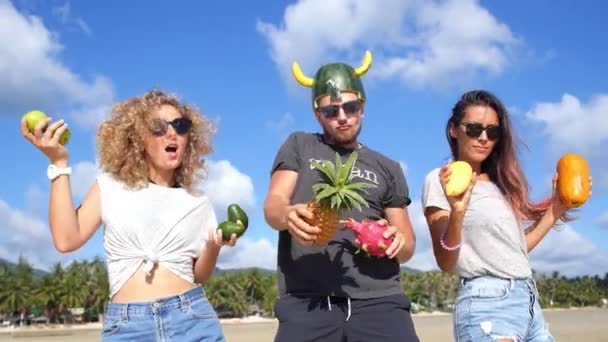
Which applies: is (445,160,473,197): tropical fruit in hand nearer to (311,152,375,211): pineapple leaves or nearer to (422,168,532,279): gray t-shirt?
(422,168,532,279): gray t-shirt

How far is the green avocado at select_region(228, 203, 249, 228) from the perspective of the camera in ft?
14.6

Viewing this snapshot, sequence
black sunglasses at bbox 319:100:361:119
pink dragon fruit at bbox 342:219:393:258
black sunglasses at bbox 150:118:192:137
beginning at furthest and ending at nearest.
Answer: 1. black sunglasses at bbox 150:118:192:137
2. black sunglasses at bbox 319:100:361:119
3. pink dragon fruit at bbox 342:219:393:258

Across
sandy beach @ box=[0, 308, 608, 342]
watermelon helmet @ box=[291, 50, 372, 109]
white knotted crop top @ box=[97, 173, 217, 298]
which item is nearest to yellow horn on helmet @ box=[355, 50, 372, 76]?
watermelon helmet @ box=[291, 50, 372, 109]

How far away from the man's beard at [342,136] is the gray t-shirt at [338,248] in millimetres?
55

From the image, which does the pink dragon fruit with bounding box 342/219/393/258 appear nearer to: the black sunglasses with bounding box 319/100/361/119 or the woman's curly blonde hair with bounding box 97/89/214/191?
the black sunglasses with bounding box 319/100/361/119

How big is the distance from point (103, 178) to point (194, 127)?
786 millimetres

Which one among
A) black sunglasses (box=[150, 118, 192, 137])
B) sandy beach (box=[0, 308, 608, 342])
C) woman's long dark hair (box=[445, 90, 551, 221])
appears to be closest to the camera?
black sunglasses (box=[150, 118, 192, 137])

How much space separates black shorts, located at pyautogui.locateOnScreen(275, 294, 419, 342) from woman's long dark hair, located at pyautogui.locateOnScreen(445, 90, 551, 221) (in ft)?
4.82

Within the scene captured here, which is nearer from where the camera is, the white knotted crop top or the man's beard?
the white knotted crop top

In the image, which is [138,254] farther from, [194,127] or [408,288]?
[408,288]

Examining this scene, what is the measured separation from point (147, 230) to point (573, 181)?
3161 mm

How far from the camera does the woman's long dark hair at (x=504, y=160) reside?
5324 millimetres

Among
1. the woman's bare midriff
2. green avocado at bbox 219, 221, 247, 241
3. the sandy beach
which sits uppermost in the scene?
green avocado at bbox 219, 221, 247, 241

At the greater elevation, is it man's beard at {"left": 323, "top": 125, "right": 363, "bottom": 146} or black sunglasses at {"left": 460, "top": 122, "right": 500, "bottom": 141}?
black sunglasses at {"left": 460, "top": 122, "right": 500, "bottom": 141}
